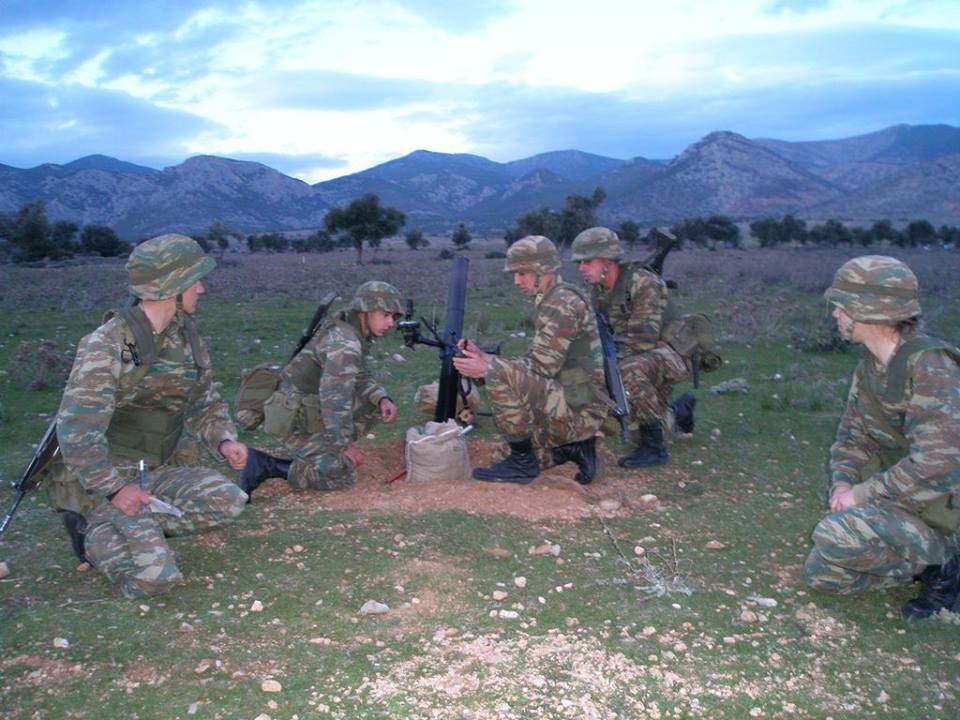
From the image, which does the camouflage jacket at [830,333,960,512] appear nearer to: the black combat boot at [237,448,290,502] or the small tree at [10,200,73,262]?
the black combat boot at [237,448,290,502]

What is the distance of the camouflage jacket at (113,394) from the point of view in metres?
4.06

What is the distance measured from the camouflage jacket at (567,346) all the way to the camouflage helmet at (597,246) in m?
0.64

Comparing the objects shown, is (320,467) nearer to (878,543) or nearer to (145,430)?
(145,430)

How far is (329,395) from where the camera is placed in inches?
222

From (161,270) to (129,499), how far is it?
3.82ft

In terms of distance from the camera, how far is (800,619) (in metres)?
4.11


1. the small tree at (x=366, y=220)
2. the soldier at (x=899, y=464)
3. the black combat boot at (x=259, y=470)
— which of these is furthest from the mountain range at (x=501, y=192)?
the soldier at (x=899, y=464)

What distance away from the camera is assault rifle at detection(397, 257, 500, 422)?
19.7ft

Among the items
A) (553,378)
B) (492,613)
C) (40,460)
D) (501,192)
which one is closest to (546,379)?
(553,378)

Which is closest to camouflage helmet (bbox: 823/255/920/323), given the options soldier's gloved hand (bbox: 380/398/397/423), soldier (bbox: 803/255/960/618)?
soldier (bbox: 803/255/960/618)

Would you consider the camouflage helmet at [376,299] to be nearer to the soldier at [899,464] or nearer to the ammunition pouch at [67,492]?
the ammunition pouch at [67,492]

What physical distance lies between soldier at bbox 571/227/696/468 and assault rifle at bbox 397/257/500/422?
97cm

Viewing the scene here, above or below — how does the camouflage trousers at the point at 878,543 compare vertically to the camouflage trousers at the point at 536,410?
below

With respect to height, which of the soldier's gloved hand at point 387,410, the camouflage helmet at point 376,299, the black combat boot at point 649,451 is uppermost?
the camouflage helmet at point 376,299
